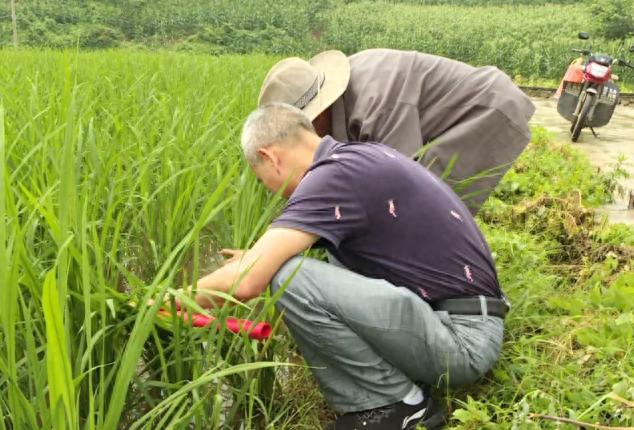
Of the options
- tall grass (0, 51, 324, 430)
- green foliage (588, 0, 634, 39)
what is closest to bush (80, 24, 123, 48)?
green foliage (588, 0, 634, 39)

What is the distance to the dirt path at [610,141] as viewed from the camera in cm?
378

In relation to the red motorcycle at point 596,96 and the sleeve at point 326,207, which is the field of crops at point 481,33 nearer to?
the red motorcycle at point 596,96

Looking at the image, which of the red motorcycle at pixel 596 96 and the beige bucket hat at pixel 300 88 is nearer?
the beige bucket hat at pixel 300 88

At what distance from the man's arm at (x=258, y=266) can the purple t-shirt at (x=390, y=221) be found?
0.03 meters

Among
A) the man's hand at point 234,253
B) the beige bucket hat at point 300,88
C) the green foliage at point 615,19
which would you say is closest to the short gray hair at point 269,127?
the man's hand at point 234,253

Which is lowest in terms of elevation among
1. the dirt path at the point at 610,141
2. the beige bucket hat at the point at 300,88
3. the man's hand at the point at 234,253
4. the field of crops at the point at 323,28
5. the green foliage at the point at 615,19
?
the field of crops at the point at 323,28

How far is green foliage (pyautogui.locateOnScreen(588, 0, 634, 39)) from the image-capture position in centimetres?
1423

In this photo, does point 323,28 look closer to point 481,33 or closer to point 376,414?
point 481,33

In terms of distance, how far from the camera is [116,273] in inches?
58.4

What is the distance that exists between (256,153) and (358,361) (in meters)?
0.55

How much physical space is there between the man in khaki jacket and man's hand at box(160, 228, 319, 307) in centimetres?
72

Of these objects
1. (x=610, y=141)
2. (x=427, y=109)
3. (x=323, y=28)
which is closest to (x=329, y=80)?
(x=427, y=109)

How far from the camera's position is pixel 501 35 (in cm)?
1791

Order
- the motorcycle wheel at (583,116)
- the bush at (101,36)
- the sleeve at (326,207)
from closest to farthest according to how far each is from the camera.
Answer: the sleeve at (326,207)
the motorcycle wheel at (583,116)
the bush at (101,36)
